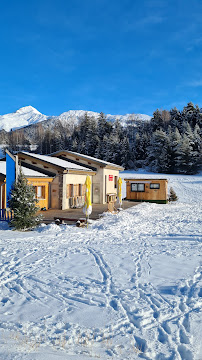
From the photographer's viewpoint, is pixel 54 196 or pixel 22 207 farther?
pixel 54 196

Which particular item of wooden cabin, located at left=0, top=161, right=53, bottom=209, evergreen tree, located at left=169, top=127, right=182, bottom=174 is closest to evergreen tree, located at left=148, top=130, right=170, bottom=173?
evergreen tree, located at left=169, top=127, right=182, bottom=174

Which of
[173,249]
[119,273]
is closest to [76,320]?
[119,273]

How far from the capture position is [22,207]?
12680 mm

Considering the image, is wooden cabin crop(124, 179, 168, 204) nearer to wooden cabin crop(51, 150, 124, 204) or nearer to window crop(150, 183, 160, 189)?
window crop(150, 183, 160, 189)

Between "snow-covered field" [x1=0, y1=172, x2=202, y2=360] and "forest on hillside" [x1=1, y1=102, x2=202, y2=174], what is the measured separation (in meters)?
40.5

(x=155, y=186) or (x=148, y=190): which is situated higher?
(x=155, y=186)

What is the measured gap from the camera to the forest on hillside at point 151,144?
48688 millimetres

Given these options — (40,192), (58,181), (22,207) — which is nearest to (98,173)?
(58,181)

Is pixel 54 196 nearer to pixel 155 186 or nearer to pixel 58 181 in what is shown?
pixel 58 181

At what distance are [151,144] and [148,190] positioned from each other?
29.1 m

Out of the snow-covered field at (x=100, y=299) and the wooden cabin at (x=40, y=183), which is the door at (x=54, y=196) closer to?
the wooden cabin at (x=40, y=183)

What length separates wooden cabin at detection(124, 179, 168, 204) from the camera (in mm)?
27069

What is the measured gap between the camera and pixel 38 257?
8.11 metres

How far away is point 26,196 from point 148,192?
57.5 feet
